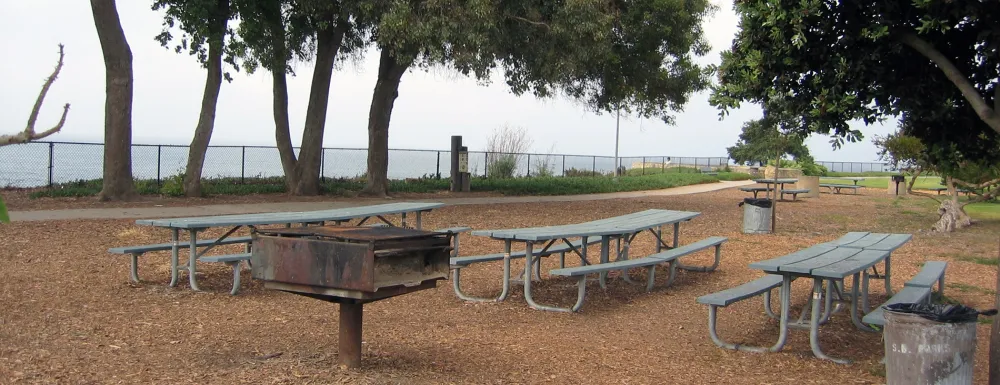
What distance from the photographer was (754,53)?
609cm

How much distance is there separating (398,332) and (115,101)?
12185mm

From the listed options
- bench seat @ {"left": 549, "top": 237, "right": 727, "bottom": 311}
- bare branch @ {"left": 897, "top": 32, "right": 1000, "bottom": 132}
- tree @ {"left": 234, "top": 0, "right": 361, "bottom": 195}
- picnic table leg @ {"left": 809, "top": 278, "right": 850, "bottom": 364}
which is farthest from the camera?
tree @ {"left": 234, "top": 0, "right": 361, "bottom": 195}

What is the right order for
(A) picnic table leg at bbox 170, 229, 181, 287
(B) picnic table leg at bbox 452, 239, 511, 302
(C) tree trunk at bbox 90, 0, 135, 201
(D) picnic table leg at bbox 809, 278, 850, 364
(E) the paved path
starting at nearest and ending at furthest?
(D) picnic table leg at bbox 809, 278, 850, 364 → (B) picnic table leg at bbox 452, 239, 511, 302 → (A) picnic table leg at bbox 170, 229, 181, 287 → (E) the paved path → (C) tree trunk at bbox 90, 0, 135, 201

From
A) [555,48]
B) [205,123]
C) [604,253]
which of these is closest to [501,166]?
[205,123]

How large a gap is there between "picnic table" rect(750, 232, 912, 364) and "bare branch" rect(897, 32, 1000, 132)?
136cm

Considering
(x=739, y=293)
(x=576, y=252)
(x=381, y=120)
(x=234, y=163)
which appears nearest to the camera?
(x=739, y=293)

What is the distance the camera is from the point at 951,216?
15195 millimetres

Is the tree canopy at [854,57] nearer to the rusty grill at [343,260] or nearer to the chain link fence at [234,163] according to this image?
the rusty grill at [343,260]

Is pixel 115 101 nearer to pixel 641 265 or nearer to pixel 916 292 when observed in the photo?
pixel 641 265

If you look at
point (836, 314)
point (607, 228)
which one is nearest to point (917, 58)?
point (836, 314)

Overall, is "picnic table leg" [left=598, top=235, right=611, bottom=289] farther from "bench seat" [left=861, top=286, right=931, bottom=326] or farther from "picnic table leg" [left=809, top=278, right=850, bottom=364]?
"bench seat" [left=861, top=286, right=931, bottom=326]

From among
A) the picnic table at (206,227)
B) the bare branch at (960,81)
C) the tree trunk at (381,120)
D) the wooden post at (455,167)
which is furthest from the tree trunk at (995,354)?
the wooden post at (455,167)

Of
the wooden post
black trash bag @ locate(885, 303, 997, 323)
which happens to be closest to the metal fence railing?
the wooden post

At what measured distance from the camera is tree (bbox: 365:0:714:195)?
14.3m
